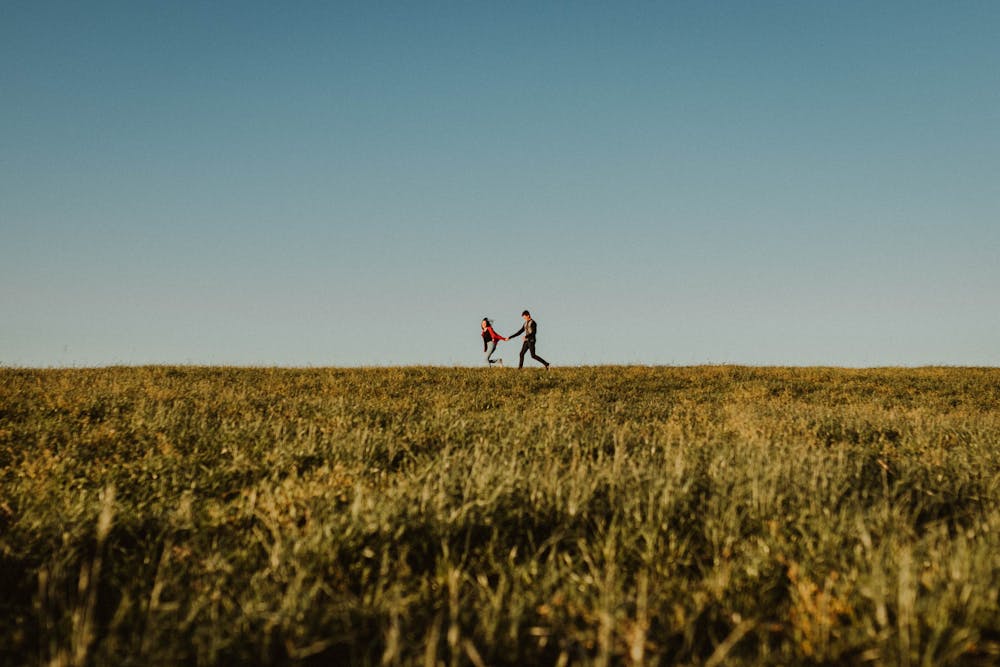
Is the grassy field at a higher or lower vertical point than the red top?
lower

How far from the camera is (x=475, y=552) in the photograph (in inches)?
136

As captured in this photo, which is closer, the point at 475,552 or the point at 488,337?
the point at 475,552

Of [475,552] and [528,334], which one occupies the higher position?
[528,334]

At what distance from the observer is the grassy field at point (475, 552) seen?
7.98 ft

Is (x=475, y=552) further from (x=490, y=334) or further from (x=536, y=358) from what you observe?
(x=490, y=334)

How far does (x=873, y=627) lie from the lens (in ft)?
8.22

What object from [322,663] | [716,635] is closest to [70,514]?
[322,663]

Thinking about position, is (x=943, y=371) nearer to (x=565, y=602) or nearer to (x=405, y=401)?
(x=405, y=401)

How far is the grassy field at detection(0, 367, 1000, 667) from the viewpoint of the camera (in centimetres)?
243

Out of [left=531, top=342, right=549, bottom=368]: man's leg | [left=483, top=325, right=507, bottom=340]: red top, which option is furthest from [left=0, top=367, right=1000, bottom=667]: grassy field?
[left=483, top=325, right=507, bottom=340]: red top

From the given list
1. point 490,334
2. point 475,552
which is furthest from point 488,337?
point 475,552

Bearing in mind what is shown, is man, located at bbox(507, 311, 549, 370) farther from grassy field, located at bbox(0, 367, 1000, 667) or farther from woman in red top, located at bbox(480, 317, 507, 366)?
grassy field, located at bbox(0, 367, 1000, 667)

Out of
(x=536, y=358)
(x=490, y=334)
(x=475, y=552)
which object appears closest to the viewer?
(x=475, y=552)

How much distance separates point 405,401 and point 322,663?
8854mm
